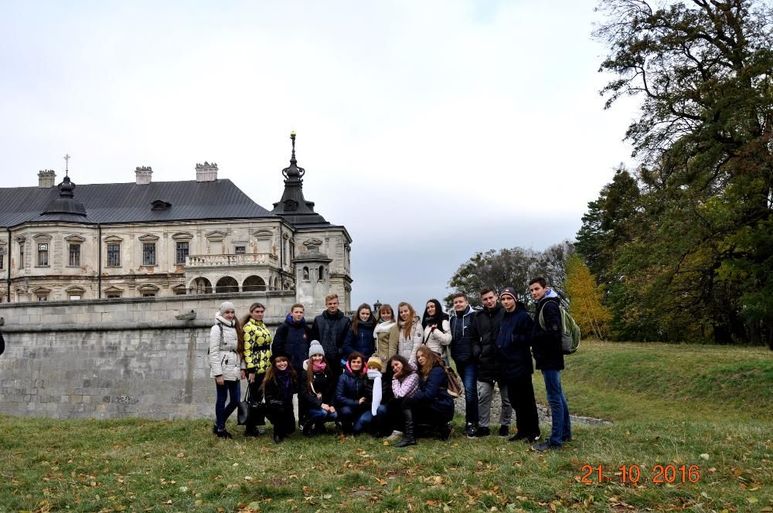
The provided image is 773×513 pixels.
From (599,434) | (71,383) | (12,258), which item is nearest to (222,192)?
(12,258)

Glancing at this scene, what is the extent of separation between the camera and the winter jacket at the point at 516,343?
7.82 metres

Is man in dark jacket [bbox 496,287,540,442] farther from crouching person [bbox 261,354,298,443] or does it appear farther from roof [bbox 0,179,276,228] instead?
roof [bbox 0,179,276,228]

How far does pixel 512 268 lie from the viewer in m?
64.9

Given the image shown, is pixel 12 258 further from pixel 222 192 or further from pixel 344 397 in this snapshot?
pixel 344 397

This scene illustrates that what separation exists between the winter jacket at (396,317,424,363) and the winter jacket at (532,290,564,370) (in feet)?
5.66

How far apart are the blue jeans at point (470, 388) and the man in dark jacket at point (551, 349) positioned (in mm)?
1207

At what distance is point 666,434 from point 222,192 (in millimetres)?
42162

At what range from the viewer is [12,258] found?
44344 mm

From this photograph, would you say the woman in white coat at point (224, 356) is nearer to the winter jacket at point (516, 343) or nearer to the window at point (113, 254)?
the winter jacket at point (516, 343)

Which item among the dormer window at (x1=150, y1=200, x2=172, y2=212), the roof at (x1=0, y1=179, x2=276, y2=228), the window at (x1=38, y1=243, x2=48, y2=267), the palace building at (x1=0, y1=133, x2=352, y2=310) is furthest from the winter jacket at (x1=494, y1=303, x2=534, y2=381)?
the window at (x1=38, y1=243, x2=48, y2=267)

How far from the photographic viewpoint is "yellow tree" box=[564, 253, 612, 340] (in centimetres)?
3959

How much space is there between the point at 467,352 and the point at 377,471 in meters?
2.42

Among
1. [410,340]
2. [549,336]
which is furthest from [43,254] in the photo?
[549,336]
